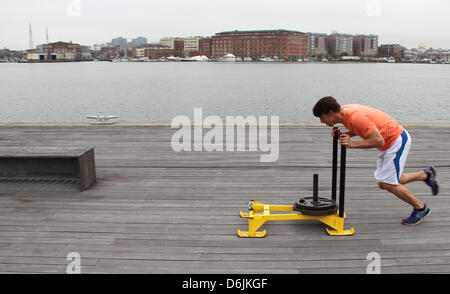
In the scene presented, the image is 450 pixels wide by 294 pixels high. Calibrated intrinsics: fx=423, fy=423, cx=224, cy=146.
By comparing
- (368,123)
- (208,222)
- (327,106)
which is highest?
(327,106)

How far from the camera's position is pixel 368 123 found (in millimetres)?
3885

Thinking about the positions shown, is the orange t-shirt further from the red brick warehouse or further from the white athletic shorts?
the red brick warehouse

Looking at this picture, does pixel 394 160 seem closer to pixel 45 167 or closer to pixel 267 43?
pixel 45 167

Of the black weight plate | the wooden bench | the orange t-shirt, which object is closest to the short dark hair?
the orange t-shirt

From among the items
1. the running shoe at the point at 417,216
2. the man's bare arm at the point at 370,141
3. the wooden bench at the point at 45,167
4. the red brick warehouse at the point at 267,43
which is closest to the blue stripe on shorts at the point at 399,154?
the man's bare arm at the point at 370,141

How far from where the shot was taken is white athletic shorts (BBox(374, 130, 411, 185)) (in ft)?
13.6

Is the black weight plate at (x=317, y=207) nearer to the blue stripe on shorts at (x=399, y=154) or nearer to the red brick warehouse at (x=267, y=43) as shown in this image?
the blue stripe on shorts at (x=399, y=154)

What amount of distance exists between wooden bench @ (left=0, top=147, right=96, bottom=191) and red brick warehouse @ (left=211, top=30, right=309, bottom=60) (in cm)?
18475

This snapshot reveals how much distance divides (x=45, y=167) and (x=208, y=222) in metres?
2.71

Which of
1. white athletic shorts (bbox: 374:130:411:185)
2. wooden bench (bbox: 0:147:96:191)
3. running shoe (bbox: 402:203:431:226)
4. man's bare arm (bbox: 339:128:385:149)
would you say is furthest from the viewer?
wooden bench (bbox: 0:147:96:191)

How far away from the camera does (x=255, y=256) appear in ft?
12.5

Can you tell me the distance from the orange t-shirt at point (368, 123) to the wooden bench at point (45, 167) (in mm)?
3517

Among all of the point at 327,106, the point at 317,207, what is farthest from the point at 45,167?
the point at 327,106
